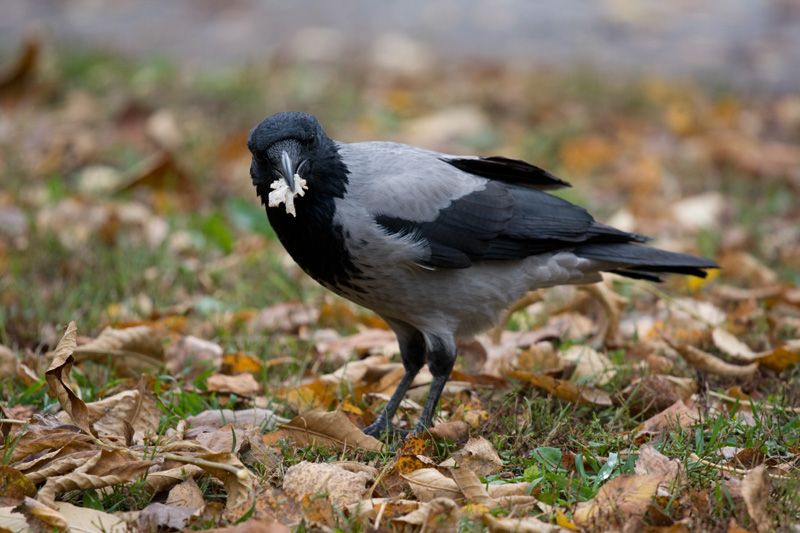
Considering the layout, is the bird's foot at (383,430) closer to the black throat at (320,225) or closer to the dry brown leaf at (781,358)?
the black throat at (320,225)

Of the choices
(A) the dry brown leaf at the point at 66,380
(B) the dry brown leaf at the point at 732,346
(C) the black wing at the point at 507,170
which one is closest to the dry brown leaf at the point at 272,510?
(A) the dry brown leaf at the point at 66,380

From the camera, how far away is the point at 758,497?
8.84ft

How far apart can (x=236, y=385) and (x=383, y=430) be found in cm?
69

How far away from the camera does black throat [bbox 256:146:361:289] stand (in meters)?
3.46

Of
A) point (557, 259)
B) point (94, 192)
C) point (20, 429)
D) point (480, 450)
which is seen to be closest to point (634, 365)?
point (557, 259)

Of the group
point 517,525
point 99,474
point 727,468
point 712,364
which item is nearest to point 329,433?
point 99,474

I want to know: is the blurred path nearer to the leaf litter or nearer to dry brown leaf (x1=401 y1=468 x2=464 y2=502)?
the leaf litter

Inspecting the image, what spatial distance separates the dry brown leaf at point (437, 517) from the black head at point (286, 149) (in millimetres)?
1310

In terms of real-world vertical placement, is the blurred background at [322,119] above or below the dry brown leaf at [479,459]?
above

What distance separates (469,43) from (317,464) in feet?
27.3

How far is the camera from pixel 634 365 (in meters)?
4.16

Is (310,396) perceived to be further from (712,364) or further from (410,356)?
(712,364)

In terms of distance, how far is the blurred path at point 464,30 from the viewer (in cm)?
965

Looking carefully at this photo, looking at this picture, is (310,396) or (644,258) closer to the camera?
(310,396)
